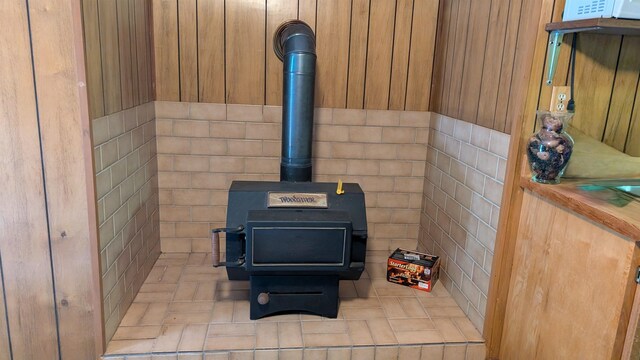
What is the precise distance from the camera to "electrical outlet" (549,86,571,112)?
5.64ft

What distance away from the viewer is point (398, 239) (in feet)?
9.73

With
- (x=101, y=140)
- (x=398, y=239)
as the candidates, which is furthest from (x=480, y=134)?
(x=101, y=140)

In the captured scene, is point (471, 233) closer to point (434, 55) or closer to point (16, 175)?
point (434, 55)

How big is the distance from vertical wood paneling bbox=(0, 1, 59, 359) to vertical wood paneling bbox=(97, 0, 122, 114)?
0.28 m

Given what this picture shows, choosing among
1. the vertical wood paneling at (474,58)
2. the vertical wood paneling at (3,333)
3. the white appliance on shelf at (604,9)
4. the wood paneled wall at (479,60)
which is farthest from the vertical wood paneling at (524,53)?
the vertical wood paneling at (3,333)

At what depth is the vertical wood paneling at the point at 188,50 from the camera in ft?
8.28

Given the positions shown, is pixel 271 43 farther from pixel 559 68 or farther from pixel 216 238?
pixel 559 68

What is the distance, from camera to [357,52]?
2670 millimetres

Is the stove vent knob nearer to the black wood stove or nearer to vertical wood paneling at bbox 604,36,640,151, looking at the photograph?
the black wood stove

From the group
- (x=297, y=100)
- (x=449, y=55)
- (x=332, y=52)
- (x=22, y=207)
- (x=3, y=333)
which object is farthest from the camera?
(x=332, y=52)

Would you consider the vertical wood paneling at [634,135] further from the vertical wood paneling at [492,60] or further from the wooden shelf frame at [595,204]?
the vertical wood paneling at [492,60]

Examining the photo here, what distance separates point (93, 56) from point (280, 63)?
1098mm

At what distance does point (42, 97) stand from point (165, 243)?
1353 millimetres

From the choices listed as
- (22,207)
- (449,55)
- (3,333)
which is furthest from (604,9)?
(3,333)
